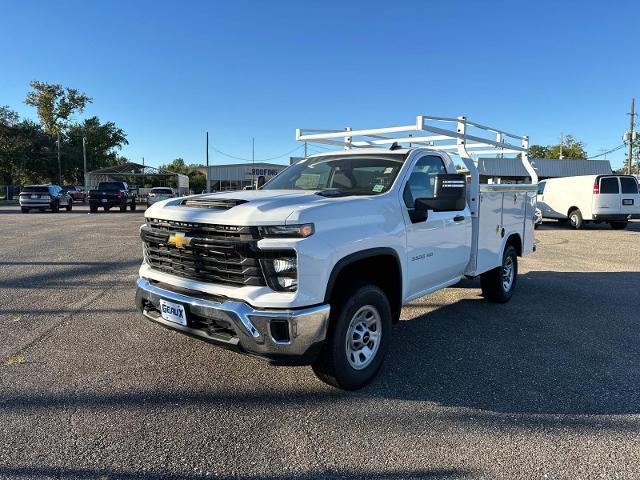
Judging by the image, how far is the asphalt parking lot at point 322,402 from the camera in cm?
270

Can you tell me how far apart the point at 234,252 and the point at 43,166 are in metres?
65.4

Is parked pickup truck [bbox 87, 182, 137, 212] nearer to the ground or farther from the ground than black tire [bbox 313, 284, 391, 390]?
farther from the ground

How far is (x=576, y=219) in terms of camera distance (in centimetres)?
1756

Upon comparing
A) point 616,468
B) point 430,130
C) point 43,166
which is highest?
point 43,166

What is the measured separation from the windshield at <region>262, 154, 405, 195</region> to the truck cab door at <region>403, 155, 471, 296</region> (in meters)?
0.23

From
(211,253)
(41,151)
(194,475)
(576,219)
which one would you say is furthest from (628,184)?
(41,151)

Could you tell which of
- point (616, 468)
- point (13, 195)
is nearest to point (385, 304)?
point (616, 468)

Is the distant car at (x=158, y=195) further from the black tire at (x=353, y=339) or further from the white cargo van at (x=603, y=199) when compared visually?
the black tire at (x=353, y=339)

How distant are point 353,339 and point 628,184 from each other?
17.0 m

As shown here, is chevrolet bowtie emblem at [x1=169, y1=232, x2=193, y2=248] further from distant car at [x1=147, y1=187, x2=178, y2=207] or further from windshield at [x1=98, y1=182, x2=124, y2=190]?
distant car at [x1=147, y1=187, x2=178, y2=207]

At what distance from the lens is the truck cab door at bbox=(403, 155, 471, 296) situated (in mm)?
4141

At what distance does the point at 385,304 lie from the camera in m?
3.74

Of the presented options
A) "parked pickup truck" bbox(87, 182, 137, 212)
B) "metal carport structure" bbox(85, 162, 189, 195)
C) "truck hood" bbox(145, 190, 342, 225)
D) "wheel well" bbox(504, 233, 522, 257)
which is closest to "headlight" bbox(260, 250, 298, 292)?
"truck hood" bbox(145, 190, 342, 225)

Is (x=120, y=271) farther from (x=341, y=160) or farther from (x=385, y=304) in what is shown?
(x=385, y=304)
